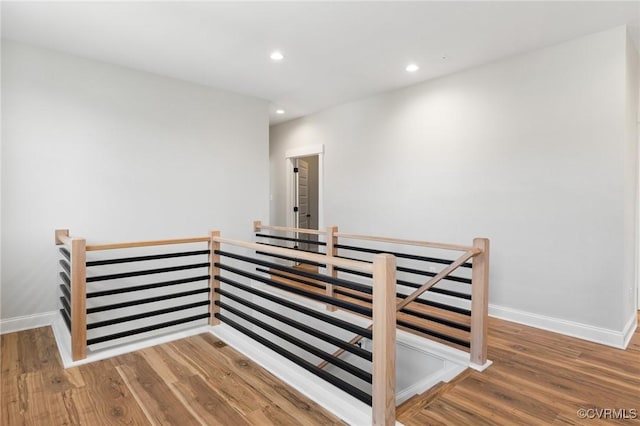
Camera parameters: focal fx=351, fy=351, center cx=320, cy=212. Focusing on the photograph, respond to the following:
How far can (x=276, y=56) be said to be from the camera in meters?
3.33

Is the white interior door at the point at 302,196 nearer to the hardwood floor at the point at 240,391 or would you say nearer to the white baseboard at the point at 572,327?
the white baseboard at the point at 572,327

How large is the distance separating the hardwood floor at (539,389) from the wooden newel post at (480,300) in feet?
0.53

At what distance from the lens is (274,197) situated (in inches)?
251

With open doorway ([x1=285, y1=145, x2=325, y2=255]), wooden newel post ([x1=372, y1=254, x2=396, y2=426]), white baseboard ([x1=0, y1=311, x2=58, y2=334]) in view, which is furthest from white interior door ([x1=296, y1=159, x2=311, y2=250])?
wooden newel post ([x1=372, y1=254, x2=396, y2=426])

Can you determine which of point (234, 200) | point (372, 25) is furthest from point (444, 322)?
point (234, 200)

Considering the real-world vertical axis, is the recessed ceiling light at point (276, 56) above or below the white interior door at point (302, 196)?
above

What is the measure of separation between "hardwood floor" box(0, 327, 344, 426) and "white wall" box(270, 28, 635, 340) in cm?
249

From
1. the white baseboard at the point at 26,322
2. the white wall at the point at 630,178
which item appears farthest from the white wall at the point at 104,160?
the white wall at the point at 630,178

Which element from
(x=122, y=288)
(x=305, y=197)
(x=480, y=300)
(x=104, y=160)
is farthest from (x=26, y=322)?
(x=305, y=197)

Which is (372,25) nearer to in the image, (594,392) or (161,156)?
(161,156)

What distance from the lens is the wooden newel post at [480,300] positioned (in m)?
2.35

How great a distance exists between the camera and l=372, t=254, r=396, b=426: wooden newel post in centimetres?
162

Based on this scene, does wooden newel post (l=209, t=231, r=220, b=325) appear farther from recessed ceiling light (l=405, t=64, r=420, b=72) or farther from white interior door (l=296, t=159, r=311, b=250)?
white interior door (l=296, t=159, r=311, b=250)

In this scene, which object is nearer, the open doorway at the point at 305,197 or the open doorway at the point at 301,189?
the open doorway at the point at 301,189
